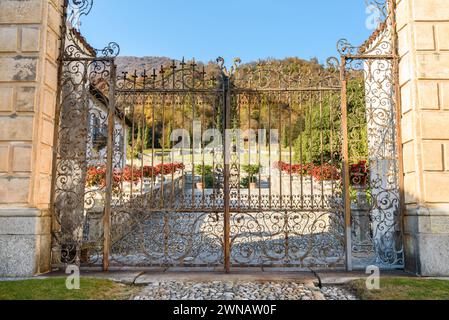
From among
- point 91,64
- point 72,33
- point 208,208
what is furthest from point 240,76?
point 72,33

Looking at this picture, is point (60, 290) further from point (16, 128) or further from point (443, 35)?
point (443, 35)

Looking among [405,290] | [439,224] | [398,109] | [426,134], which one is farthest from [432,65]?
[405,290]

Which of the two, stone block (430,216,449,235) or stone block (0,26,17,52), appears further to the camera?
stone block (0,26,17,52)

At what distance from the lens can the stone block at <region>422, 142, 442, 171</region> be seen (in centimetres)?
489

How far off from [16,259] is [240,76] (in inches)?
168

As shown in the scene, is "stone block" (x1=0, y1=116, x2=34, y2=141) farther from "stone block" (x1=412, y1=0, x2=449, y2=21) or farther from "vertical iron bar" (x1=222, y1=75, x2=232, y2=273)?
"stone block" (x1=412, y1=0, x2=449, y2=21)

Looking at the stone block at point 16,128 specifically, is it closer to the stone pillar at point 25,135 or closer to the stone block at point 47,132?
the stone pillar at point 25,135

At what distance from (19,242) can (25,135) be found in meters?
1.50

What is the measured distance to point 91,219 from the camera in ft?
22.2

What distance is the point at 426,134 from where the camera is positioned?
16.2 ft

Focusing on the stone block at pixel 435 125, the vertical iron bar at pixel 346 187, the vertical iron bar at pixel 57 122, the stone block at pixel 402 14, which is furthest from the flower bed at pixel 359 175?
the vertical iron bar at pixel 57 122

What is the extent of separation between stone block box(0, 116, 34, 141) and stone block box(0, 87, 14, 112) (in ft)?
0.49

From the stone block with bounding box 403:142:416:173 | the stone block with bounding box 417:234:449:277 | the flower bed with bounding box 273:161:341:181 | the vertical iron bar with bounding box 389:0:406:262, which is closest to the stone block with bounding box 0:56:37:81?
the flower bed with bounding box 273:161:341:181
